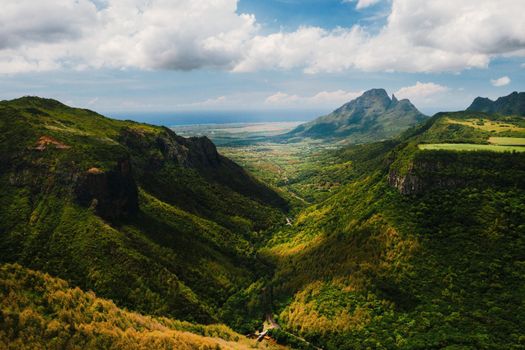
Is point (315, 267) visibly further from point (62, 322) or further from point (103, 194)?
point (62, 322)

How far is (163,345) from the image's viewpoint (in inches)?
3782

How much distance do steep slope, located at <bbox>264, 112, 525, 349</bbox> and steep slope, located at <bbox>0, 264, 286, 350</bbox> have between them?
64.9 meters

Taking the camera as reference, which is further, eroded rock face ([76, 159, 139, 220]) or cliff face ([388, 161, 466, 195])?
eroded rock face ([76, 159, 139, 220])

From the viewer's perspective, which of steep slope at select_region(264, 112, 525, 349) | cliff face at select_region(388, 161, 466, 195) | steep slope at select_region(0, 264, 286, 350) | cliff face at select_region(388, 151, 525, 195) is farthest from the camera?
cliff face at select_region(388, 161, 466, 195)

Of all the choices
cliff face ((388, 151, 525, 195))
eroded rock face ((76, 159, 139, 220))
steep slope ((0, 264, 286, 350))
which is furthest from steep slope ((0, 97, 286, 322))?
cliff face ((388, 151, 525, 195))

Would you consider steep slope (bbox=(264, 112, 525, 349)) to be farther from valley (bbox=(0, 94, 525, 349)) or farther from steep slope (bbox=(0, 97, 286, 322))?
steep slope (bbox=(0, 97, 286, 322))

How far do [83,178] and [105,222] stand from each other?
81.8ft

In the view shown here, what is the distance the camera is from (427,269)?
152375 millimetres

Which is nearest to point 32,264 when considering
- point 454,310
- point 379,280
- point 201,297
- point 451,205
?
point 201,297

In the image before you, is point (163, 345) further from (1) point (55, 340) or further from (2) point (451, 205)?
(2) point (451, 205)

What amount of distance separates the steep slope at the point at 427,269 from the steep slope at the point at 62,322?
64.9 m

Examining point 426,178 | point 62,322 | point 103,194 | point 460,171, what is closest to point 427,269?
point 426,178

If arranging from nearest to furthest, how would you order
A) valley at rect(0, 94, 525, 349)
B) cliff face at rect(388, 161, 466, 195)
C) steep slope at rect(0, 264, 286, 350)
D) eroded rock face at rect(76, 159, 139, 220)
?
steep slope at rect(0, 264, 286, 350) → valley at rect(0, 94, 525, 349) → cliff face at rect(388, 161, 466, 195) → eroded rock face at rect(76, 159, 139, 220)

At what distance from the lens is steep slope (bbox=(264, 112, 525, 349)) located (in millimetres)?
131250
